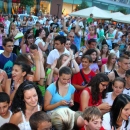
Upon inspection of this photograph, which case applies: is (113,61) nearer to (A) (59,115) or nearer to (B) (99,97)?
(B) (99,97)

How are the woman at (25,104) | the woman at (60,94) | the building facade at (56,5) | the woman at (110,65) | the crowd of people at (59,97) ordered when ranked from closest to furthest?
the crowd of people at (59,97)
the woman at (25,104)
the woman at (60,94)
the woman at (110,65)
the building facade at (56,5)

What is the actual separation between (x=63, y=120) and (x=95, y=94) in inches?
50.3

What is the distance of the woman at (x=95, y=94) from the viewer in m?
3.83

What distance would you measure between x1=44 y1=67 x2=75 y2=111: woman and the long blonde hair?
2.98 ft

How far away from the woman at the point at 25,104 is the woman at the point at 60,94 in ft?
1.20

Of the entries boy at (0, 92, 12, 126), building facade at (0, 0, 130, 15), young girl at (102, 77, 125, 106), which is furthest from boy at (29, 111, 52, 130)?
building facade at (0, 0, 130, 15)

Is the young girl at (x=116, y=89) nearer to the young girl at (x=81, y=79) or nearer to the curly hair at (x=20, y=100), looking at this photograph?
the young girl at (x=81, y=79)

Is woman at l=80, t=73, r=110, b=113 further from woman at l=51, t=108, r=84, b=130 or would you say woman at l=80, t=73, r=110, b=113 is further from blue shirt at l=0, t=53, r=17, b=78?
blue shirt at l=0, t=53, r=17, b=78

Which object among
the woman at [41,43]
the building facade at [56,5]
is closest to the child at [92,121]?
the woman at [41,43]

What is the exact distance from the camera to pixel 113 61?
5891mm

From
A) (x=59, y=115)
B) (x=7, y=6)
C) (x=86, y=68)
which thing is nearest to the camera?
(x=59, y=115)

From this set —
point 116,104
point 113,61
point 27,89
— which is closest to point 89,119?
point 116,104

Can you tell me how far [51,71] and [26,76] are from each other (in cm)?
69

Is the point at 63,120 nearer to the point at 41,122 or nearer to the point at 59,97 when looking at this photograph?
the point at 41,122
